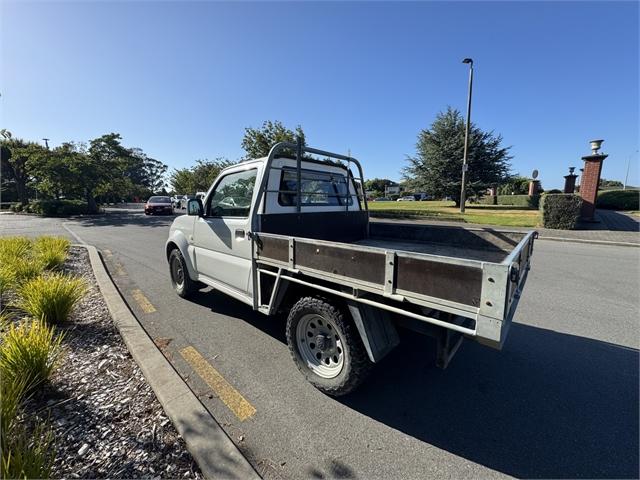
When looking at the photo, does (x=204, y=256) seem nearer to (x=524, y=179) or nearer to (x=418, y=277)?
(x=418, y=277)

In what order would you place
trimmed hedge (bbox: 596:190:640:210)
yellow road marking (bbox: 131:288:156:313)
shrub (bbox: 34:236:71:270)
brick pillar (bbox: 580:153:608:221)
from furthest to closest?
trimmed hedge (bbox: 596:190:640:210) → brick pillar (bbox: 580:153:608:221) → shrub (bbox: 34:236:71:270) → yellow road marking (bbox: 131:288:156:313)

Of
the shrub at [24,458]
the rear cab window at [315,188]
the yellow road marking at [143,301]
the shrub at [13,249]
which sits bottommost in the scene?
the yellow road marking at [143,301]

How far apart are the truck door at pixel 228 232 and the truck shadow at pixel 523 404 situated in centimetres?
185

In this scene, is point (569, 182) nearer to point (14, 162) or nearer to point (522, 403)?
point (522, 403)

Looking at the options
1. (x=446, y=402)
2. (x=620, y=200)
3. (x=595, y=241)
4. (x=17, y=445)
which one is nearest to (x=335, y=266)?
(x=446, y=402)

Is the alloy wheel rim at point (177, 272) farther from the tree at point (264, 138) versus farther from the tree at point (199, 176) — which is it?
the tree at point (199, 176)

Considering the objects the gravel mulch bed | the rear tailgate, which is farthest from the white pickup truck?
the gravel mulch bed

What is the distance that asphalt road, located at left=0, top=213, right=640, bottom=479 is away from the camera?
6.52 feet

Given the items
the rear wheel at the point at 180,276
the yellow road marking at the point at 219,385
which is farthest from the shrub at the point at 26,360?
the rear wheel at the point at 180,276

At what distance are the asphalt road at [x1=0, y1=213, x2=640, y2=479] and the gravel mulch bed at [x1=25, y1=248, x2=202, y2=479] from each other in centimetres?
39

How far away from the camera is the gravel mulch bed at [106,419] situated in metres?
1.85

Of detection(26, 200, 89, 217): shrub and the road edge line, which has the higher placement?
detection(26, 200, 89, 217): shrub

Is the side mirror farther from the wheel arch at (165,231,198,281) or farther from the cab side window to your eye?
the wheel arch at (165,231,198,281)

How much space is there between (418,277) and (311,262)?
3.12ft
